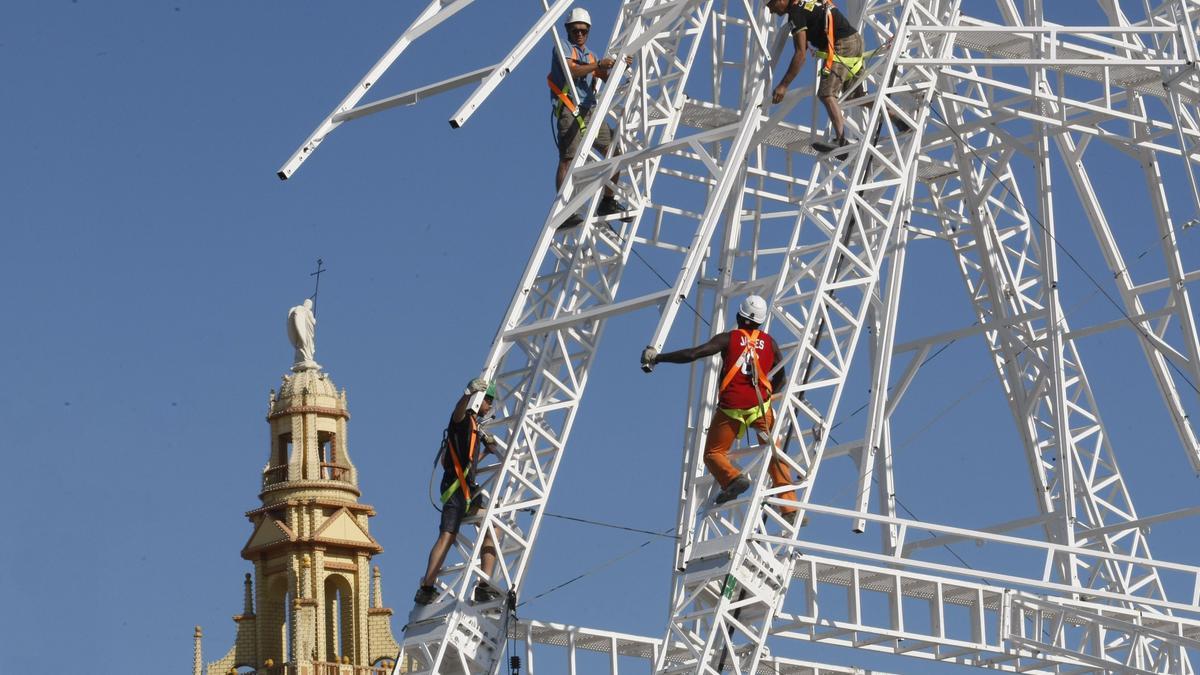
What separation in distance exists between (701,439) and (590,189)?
3.17 m

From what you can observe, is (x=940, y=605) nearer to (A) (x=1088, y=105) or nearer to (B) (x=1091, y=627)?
(B) (x=1091, y=627)

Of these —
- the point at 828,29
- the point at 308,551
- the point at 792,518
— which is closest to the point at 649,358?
the point at 792,518

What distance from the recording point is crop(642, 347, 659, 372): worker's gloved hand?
24.9 m

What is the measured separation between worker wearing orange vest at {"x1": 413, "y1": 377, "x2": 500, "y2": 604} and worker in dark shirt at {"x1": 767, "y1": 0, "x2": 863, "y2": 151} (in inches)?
164

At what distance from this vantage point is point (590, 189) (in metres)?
28.5

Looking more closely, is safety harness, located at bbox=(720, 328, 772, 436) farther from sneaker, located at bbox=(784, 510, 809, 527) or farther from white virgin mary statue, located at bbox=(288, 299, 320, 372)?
white virgin mary statue, located at bbox=(288, 299, 320, 372)

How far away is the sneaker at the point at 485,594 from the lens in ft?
89.7

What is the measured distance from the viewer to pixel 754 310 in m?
26.1

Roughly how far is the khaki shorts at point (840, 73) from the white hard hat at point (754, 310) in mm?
2365

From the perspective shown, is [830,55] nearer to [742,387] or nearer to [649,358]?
[742,387]

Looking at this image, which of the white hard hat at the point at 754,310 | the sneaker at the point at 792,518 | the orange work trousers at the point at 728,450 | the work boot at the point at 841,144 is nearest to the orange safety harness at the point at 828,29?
the work boot at the point at 841,144

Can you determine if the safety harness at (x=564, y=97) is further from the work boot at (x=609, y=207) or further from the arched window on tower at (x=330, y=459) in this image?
the arched window on tower at (x=330, y=459)

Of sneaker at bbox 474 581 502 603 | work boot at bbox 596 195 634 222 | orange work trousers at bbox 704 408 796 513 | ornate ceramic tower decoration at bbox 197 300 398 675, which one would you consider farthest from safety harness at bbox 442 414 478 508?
ornate ceramic tower decoration at bbox 197 300 398 675

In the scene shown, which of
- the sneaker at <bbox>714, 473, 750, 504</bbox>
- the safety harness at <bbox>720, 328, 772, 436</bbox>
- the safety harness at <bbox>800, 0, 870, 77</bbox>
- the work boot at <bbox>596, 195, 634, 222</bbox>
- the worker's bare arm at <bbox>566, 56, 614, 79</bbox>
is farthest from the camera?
the worker's bare arm at <bbox>566, 56, 614, 79</bbox>
